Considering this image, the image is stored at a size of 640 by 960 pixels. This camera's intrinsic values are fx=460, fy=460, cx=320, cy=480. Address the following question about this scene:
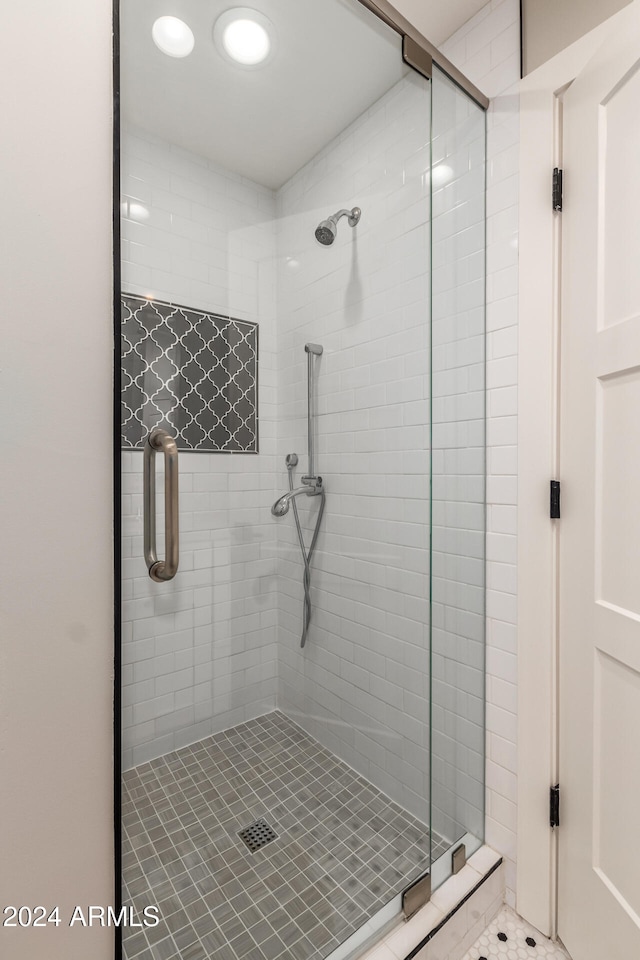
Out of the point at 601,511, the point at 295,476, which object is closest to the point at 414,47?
the point at 295,476

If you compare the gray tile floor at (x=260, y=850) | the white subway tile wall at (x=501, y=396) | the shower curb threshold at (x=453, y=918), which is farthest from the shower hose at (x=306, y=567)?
the shower curb threshold at (x=453, y=918)

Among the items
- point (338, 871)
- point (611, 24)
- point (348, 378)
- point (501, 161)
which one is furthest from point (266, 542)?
point (611, 24)

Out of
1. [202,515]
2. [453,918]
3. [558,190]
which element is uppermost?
[558,190]

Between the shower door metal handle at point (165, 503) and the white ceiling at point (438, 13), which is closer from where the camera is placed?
the shower door metal handle at point (165, 503)

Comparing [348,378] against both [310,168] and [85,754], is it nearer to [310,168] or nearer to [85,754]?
[310,168]

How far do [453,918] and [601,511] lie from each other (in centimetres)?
104

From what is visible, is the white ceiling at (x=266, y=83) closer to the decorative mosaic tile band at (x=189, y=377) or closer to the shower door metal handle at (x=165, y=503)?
the decorative mosaic tile band at (x=189, y=377)

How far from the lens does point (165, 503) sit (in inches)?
32.3

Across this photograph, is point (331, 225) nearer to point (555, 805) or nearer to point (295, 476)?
point (295, 476)

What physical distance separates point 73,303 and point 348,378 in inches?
25.0

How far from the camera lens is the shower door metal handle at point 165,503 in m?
0.80

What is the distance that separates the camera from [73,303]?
0.70 m

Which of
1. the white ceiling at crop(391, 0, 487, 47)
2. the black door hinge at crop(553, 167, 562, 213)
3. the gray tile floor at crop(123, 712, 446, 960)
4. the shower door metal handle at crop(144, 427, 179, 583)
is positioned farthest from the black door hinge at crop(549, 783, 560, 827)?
the white ceiling at crop(391, 0, 487, 47)

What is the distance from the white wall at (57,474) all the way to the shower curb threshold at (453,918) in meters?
0.66
